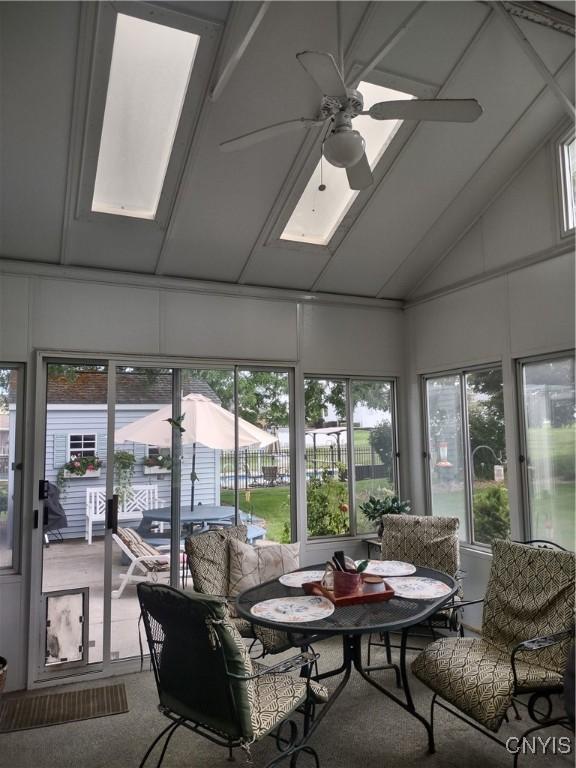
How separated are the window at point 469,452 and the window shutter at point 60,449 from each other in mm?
3148

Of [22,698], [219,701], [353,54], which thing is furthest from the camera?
[22,698]

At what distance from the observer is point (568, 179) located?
3.79 metres

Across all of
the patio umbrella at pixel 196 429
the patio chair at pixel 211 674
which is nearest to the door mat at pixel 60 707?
the patio chair at pixel 211 674

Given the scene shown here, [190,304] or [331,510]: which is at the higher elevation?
[190,304]

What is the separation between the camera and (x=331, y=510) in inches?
197

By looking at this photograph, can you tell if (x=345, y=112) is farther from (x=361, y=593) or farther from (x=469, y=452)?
(x=469, y=452)

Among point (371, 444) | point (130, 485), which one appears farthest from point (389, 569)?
point (130, 485)

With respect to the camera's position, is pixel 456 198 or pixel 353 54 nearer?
pixel 353 54

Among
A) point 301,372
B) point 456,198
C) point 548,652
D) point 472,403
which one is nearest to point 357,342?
point 301,372

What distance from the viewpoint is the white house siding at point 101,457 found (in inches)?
158

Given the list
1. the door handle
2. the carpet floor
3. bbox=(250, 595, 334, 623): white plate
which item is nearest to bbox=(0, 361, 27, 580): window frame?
the door handle

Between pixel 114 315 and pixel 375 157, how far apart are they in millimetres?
2250

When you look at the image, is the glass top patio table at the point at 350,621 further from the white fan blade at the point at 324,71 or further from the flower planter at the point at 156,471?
the white fan blade at the point at 324,71

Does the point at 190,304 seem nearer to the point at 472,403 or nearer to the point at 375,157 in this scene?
the point at 375,157
